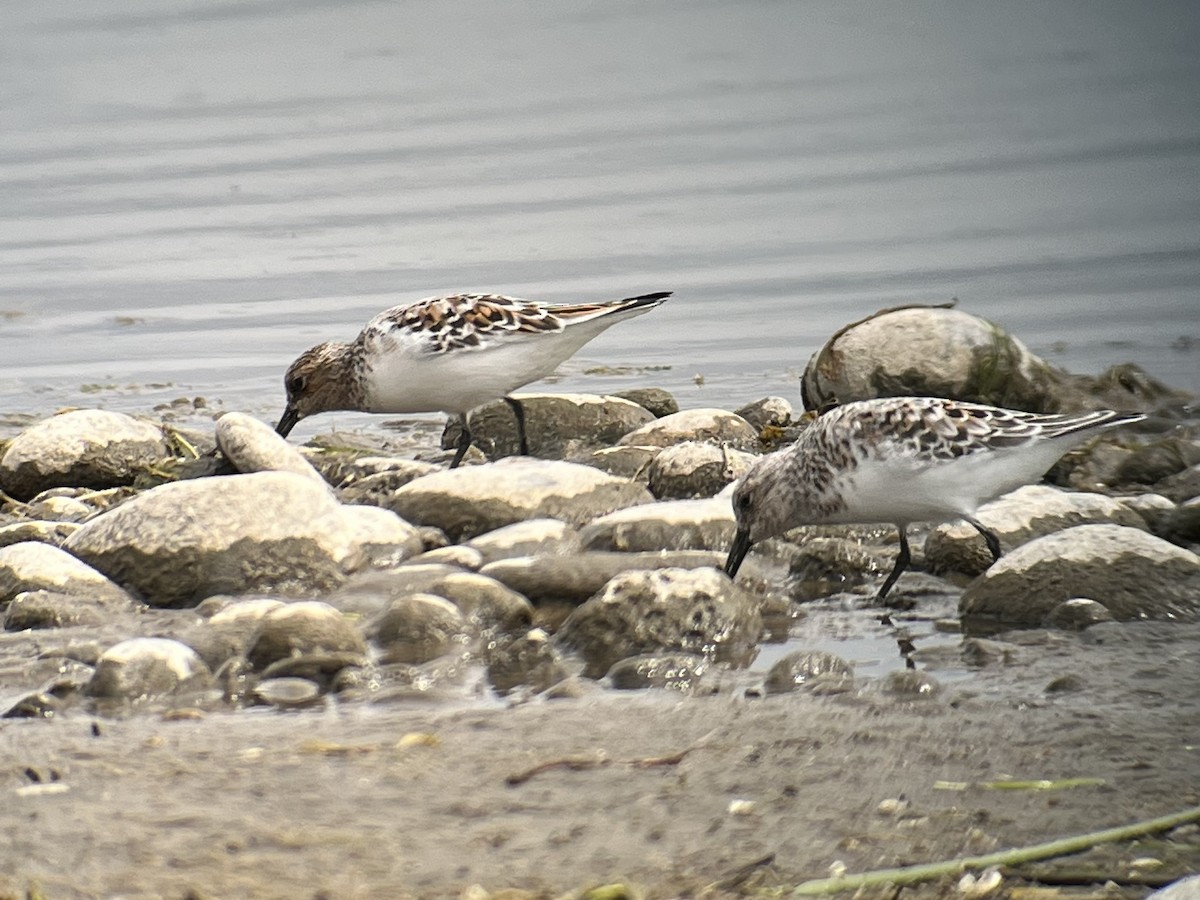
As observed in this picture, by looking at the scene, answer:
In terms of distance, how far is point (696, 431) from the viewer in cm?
862

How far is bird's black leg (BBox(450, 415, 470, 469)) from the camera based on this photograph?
352 inches

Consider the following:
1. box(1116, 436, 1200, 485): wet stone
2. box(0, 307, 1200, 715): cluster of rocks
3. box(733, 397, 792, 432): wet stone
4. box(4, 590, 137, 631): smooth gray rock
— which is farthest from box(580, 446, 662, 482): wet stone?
box(4, 590, 137, 631): smooth gray rock

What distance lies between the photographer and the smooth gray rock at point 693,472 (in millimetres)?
7664

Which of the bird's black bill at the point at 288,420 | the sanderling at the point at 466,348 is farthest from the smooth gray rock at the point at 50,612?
the bird's black bill at the point at 288,420

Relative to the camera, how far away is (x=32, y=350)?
13.0 m

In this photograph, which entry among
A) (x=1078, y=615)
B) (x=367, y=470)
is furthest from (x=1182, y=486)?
(x=367, y=470)

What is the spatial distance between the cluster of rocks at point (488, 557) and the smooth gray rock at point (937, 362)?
0.01 m

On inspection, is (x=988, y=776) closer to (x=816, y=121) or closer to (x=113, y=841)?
(x=113, y=841)

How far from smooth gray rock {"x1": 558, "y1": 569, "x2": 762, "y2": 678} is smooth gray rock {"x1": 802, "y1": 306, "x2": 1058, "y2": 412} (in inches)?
146

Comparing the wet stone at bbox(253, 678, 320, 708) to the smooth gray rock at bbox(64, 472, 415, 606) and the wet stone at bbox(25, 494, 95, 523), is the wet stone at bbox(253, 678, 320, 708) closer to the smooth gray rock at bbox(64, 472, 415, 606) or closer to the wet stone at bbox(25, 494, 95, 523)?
the smooth gray rock at bbox(64, 472, 415, 606)

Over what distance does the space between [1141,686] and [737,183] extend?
12593 mm

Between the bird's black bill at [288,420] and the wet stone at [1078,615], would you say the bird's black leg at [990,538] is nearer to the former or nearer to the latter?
the wet stone at [1078,615]

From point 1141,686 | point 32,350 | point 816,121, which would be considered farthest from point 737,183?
point 1141,686

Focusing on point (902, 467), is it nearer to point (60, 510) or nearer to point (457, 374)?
point (457, 374)
